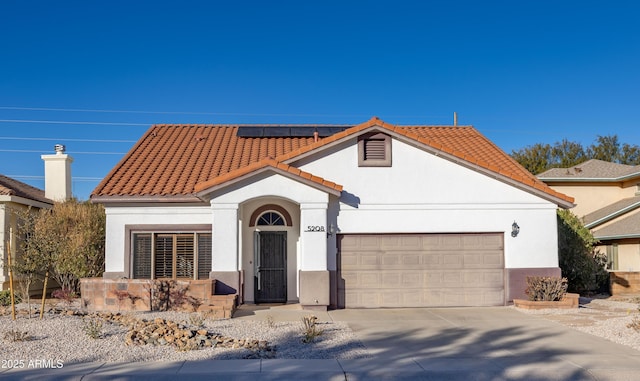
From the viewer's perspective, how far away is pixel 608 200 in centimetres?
3300

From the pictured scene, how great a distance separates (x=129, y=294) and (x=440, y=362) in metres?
8.60

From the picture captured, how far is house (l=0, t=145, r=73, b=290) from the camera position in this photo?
64.4 ft

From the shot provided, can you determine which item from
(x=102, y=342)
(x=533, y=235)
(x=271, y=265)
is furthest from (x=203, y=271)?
(x=533, y=235)

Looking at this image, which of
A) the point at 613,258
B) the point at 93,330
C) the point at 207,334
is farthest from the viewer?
the point at 613,258

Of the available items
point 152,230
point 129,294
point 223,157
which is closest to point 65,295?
point 152,230

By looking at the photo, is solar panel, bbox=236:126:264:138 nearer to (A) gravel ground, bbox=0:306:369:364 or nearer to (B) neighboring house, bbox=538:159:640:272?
(A) gravel ground, bbox=0:306:369:364

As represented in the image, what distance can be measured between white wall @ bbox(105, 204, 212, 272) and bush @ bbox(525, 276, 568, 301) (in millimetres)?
9060

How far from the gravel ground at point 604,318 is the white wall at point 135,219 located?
9.23m

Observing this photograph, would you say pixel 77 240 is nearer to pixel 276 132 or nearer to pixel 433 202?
pixel 276 132

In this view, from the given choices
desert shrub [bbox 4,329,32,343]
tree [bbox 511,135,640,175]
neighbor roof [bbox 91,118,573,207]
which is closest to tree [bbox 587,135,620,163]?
tree [bbox 511,135,640,175]

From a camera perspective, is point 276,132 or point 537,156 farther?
point 537,156

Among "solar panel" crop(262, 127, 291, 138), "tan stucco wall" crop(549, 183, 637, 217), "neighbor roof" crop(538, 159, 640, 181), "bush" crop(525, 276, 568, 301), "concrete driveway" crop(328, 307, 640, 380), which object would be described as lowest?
"concrete driveway" crop(328, 307, 640, 380)

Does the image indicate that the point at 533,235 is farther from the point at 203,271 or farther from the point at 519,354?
the point at 203,271

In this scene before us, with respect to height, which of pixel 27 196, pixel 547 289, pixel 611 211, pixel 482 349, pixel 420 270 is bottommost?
pixel 482 349
